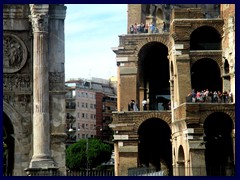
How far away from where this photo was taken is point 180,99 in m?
48.3

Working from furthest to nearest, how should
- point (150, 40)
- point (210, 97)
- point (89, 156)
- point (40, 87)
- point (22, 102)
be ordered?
point (89, 156)
point (150, 40)
point (210, 97)
point (22, 102)
point (40, 87)

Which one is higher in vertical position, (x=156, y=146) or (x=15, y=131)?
(x=15, y=131)

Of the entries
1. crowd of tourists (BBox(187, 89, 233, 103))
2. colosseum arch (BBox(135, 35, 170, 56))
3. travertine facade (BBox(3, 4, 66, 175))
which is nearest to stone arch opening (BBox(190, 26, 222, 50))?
colosseum arch (BBox(135, 35, 170, 56))

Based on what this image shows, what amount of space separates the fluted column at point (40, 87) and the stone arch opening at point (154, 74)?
19888 millimetres

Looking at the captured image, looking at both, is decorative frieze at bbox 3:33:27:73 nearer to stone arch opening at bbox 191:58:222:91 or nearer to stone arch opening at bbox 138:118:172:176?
stone arch opening at bbox 138:118:172:176

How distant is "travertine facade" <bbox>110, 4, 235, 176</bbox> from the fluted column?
1151cm

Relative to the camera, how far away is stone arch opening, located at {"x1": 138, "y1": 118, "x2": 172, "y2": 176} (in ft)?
178

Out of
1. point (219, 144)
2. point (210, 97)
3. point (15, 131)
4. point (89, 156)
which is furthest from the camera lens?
point (89, 156)

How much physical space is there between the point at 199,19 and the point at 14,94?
18.1 m

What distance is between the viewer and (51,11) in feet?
117

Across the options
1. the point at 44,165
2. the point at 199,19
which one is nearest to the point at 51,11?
the point at 44,165

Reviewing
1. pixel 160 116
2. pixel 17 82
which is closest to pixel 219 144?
pixel 160 116

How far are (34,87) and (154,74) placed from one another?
2525cm

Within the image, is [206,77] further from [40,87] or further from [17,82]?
[40,87]
